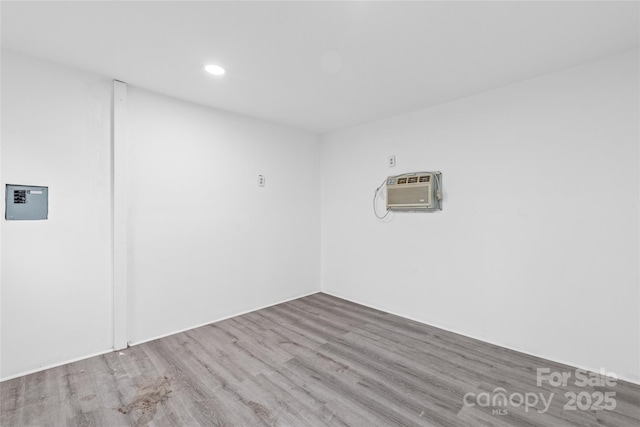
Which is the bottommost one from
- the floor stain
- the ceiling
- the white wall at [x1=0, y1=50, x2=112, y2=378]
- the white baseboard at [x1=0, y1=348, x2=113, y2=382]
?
the floor stain

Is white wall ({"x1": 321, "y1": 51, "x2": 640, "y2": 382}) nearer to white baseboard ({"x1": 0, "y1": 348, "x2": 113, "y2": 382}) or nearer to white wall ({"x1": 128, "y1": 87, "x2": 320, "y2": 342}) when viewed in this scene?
white wall ({"x1": 128, "y1": 87, "x2": 320, "y2": 342})

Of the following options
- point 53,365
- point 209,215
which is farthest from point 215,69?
point 53,365

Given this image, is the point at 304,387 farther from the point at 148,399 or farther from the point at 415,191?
the point at 415,191

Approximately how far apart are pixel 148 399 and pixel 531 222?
11.0 feet

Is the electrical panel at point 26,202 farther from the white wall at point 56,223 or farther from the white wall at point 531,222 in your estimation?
the white wall at point 531,222

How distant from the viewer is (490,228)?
110 inches

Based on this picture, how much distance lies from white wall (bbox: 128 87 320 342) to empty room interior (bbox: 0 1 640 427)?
2 centimetres

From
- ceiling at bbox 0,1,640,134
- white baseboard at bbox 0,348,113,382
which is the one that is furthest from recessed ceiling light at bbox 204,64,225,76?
white baseboard at bbox 0,348,113,382

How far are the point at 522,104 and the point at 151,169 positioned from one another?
356 cm

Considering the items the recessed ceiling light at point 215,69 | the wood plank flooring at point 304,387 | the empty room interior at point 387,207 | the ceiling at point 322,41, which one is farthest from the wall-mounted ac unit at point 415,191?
the recessed ceiling light at point 215,69

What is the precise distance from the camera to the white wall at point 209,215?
2.81 meters

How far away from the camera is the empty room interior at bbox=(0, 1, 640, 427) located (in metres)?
1.85

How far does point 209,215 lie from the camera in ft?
10.7

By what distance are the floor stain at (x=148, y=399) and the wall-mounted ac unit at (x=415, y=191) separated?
281cm
